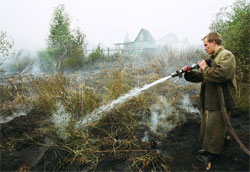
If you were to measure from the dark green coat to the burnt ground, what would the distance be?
74cm

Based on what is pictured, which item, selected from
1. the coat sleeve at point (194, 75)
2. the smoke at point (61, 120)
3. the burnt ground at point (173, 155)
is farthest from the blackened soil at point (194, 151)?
the smoke at point (61, 120)

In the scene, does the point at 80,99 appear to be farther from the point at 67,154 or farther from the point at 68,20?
the point at 68,20

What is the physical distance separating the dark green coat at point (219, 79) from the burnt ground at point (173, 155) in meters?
0.74

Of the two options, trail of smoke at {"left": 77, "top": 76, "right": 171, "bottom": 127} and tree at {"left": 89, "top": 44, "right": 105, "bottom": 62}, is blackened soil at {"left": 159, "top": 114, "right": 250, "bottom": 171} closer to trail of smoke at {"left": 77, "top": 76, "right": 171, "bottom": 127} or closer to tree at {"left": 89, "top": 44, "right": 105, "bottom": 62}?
trail of smoke at {"left": 77, "top": 76, "right": 171, "bottom": 127}

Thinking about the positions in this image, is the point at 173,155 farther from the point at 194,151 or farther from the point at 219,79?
the point at 219,79

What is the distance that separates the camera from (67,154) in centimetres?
255

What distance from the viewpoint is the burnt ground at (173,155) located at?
2.23 m

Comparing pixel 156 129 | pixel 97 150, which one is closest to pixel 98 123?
pixel 97 150

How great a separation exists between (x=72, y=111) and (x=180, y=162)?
6.60 ft

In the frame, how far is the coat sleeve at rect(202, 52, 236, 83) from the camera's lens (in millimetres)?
1902

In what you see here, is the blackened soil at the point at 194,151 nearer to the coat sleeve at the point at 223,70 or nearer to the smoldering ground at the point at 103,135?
the smoldering ground at the point at 103,135

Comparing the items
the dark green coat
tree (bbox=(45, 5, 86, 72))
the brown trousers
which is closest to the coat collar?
the dark green coat

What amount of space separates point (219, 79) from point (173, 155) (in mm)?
1230

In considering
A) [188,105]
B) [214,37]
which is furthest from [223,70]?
[188,105]
